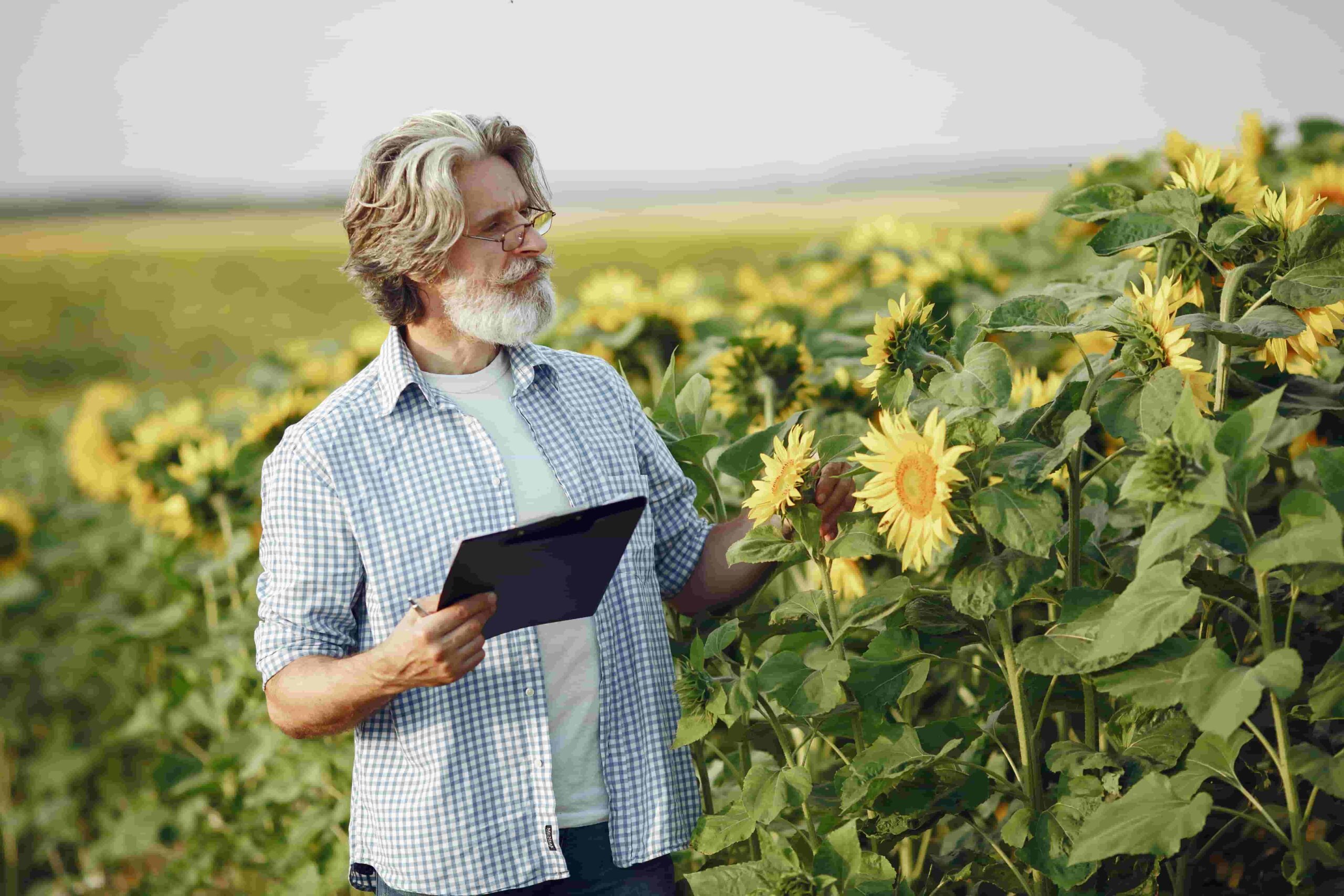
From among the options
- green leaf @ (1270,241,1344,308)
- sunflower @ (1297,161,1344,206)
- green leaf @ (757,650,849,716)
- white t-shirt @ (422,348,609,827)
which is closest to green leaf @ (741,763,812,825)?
green leaf @ (757,650,849,716)

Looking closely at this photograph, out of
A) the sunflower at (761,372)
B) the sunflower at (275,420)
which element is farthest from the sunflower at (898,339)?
the sunflower at (275,420)

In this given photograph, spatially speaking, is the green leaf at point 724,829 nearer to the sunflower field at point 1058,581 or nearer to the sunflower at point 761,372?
the sunflower field at point 1058,581

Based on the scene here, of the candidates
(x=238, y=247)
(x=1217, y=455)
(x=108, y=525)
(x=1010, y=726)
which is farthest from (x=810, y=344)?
(x=238, y=247)

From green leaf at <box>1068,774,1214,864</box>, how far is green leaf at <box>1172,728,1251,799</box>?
0.04 feet

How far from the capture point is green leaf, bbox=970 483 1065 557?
1.09m

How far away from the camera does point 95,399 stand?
328cm

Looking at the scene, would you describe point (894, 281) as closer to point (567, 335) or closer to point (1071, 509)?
point (567, 335)

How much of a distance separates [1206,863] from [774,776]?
21.0 inches

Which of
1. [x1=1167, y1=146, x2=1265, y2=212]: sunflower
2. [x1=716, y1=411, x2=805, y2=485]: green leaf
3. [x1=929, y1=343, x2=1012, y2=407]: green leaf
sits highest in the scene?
[x1=1167, y1=146, x2=1265, y2=212]: sunflower

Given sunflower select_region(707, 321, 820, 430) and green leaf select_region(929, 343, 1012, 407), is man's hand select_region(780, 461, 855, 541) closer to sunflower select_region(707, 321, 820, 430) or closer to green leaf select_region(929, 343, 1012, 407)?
green leaf select_region(929, 343, 1012, 407)

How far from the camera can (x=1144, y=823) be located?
107 cm

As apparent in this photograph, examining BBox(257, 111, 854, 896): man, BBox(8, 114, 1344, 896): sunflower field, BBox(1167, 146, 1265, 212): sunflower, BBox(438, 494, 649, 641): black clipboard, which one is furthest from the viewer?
BBox(257, 111, 854, 896): man

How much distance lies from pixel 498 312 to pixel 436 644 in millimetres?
457

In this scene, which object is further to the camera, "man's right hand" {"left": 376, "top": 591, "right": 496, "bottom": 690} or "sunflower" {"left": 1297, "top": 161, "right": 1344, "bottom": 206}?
"sunflower" {"left": 1297, "top": 161, "right": 1344, "bottom": 206}
